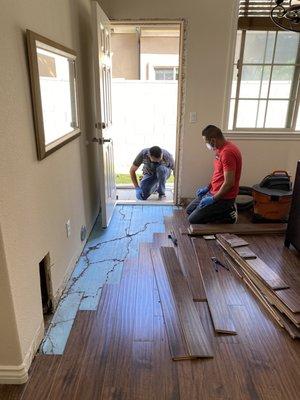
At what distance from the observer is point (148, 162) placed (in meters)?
4.24

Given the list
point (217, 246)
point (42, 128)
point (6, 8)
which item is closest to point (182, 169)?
point (217, 246)

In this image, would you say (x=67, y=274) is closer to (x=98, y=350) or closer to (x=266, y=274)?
(x=98, y=350)

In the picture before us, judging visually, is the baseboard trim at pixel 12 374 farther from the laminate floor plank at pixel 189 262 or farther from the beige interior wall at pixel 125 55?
the beige interior wall at pixel 125 55

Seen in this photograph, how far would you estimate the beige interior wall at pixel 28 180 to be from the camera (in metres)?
1.36

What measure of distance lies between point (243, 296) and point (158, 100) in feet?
13.4

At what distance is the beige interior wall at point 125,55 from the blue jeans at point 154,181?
3075mm

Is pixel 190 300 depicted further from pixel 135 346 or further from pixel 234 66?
pixel 234 66

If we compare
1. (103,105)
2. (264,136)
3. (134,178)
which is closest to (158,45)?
(134,178)

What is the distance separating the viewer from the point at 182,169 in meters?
3.74

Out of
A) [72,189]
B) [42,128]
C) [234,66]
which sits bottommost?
[72,189]

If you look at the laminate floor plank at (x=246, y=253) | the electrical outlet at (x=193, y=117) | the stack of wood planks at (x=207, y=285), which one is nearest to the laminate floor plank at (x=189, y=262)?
the stack of wood planks at (x=207, y=285)

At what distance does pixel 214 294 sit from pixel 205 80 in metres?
2.36

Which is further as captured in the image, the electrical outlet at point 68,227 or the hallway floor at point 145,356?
the electrical outlet at point 68,227

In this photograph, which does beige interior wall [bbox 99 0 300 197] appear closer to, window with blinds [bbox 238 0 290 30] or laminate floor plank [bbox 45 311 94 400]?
window with blinds [bbox 238 0 290 30]
